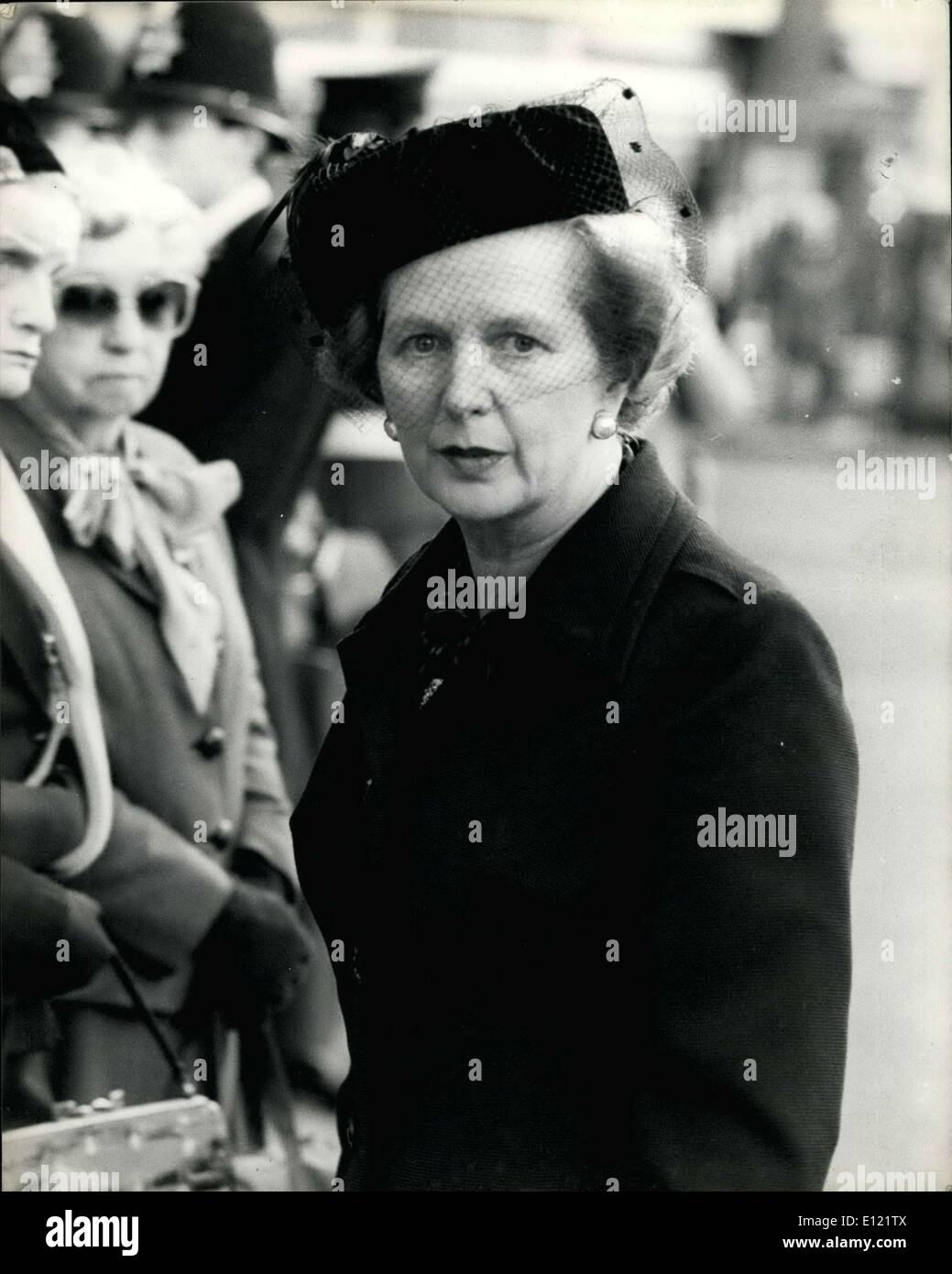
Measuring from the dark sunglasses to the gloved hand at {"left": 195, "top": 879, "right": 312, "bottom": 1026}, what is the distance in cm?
112

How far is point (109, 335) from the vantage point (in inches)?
116

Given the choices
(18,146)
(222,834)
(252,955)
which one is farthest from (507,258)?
(252,955)

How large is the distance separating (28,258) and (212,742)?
0.99 metres

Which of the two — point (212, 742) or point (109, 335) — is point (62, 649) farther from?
point (109, 335)

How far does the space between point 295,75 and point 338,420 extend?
26.5 inches

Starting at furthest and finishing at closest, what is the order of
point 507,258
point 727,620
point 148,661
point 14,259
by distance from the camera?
1. point 148,661
2. point 14,259
3. point 507,258
4. point 727,620

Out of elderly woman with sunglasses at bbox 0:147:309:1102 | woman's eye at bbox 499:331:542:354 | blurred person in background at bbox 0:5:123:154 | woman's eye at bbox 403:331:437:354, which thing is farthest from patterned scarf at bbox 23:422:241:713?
woman's eye at bbox 499:331:542:354

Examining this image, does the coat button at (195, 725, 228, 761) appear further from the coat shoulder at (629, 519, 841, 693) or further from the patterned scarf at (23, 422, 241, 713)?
the coat shoulder at (629, 519, 841, 693)

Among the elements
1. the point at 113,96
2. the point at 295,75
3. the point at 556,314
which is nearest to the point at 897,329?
the point at 556,314

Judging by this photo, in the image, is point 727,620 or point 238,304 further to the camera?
point 238,304

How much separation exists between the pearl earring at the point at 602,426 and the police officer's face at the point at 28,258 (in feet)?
3.91

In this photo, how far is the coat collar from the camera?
2.24m

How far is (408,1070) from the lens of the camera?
2.39m
